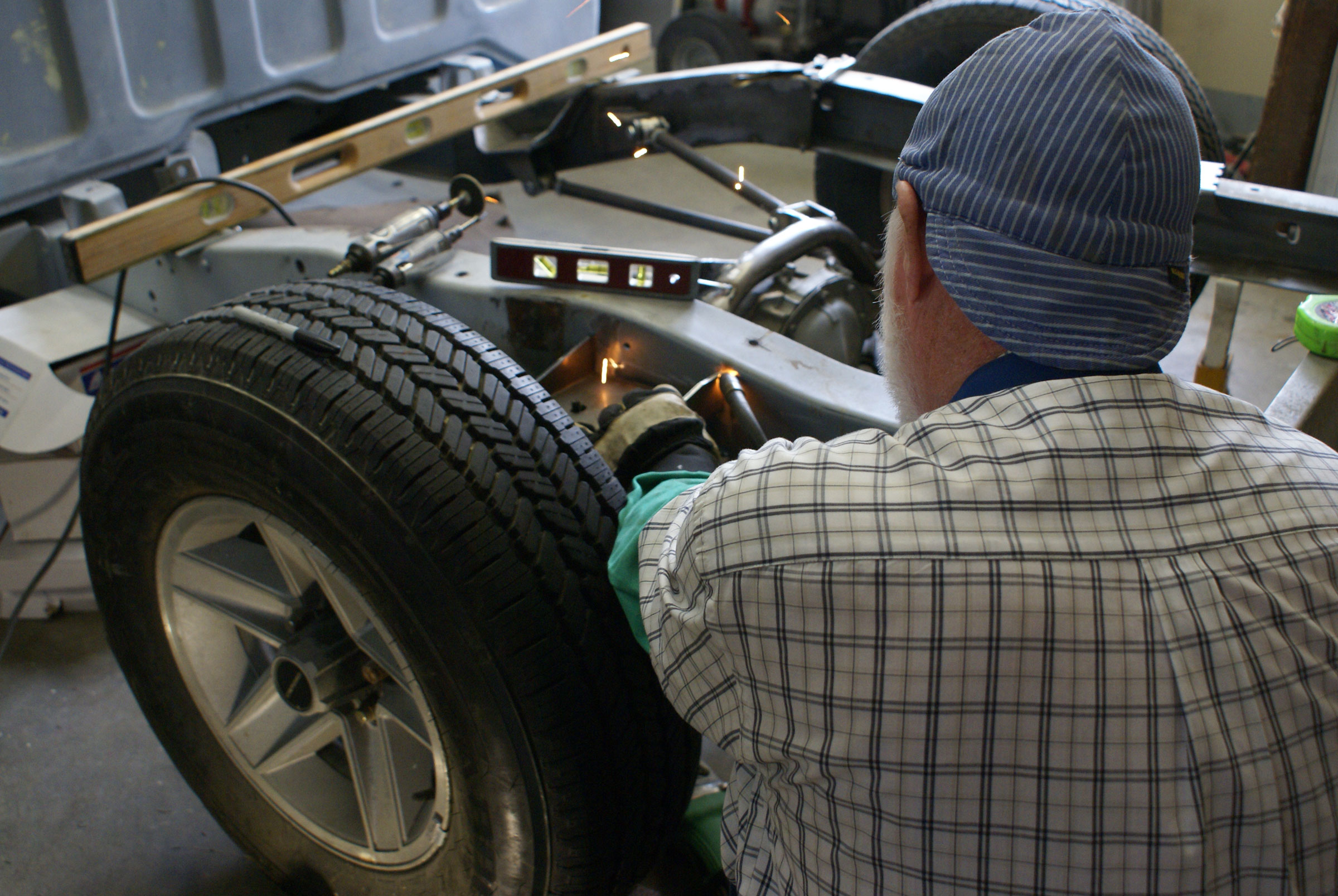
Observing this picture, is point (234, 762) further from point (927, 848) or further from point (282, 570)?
point (927, 848)

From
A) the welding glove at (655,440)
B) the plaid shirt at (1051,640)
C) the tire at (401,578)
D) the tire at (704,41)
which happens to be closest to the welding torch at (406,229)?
the tire at (401,578)

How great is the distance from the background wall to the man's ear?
627 centimetres

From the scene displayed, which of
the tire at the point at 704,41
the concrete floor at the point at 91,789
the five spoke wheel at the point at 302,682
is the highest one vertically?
the tire at the point at 704,41

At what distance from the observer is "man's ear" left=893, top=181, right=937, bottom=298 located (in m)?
1.06

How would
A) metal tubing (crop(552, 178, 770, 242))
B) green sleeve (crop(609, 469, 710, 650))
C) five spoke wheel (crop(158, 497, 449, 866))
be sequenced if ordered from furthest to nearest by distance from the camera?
metal tubing (crop(552, 178, 770, 242)), five spoke wheel (crop(158, 497, 449, 866)), green sleeve (crop(609, 469, 710, 650))

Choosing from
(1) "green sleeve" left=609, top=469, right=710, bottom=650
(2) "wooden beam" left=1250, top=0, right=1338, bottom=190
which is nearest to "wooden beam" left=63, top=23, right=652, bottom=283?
(1) "green sleeve" left=609, top=469, right=710, bottom=650

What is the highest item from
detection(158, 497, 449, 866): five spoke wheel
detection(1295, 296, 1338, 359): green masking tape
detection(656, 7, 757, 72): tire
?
detection(1295, 296, 1338, 359): green masking tape

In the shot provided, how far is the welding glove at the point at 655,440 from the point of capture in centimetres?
152

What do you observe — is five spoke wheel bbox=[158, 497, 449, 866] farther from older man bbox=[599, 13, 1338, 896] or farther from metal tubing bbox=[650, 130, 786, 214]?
metal tubing bbox=[650, 130, 786, 214]

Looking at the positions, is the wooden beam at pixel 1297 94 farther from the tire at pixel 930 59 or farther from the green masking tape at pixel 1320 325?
the green masking tape at pixel 1320 325

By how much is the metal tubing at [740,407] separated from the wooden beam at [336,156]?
4.28 ft

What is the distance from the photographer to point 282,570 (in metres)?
1.55

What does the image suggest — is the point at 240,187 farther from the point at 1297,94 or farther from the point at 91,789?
the point at 1297,94

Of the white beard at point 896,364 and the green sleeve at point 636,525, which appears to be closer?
the white beard at point 896,364
